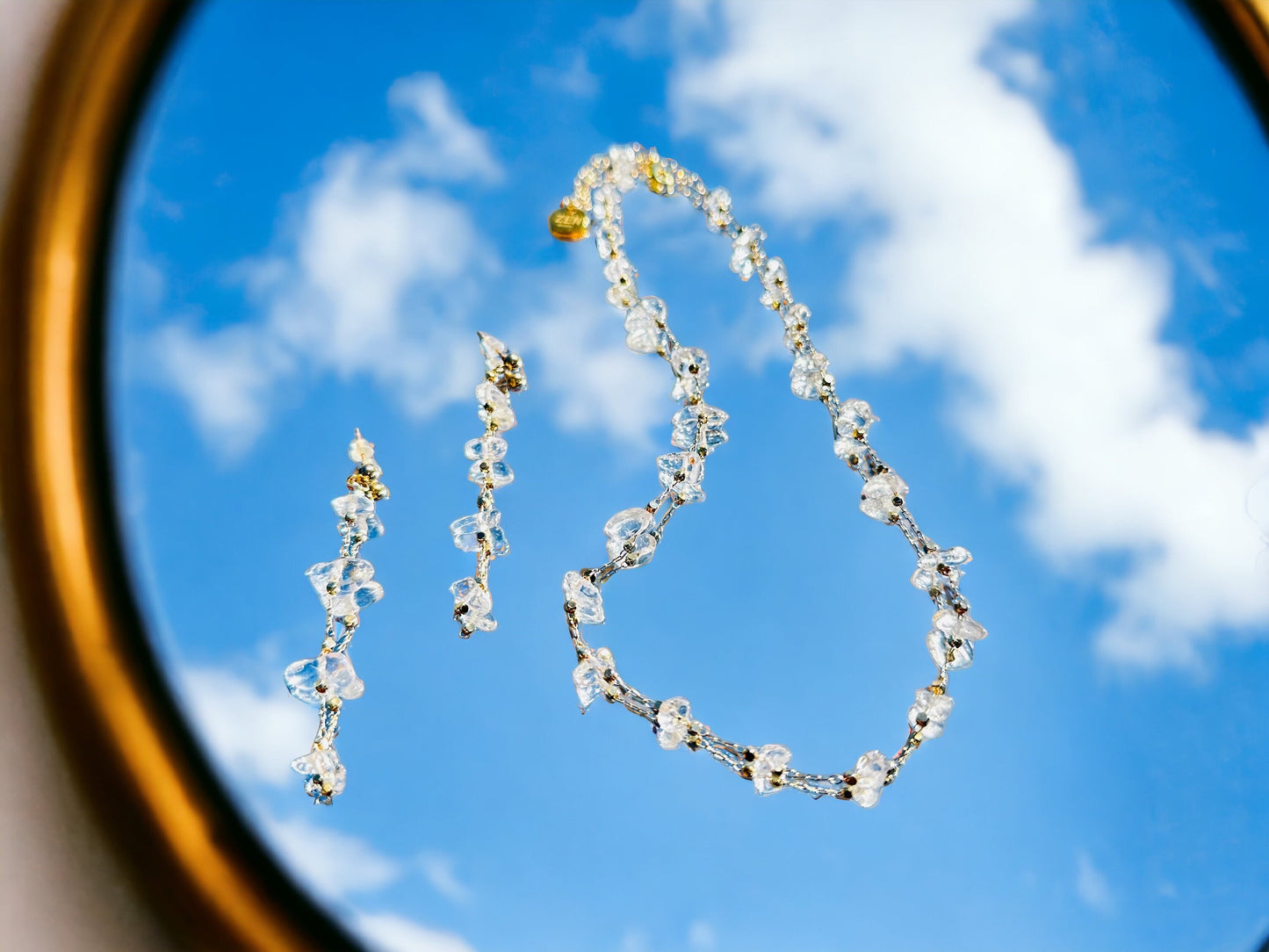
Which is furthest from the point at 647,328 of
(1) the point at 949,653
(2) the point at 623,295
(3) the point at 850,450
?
(1) the point at 949,653

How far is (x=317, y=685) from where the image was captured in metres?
0.43

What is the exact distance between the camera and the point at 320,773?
0.42 meters

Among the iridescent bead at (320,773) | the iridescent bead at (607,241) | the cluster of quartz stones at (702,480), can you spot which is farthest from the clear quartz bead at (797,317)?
the iridescent bead at (320,773)

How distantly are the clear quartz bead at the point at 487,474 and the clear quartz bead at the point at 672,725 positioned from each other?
0.14 m

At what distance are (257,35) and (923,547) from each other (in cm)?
43

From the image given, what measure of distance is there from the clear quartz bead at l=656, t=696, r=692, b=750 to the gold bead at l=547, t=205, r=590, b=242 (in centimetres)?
26

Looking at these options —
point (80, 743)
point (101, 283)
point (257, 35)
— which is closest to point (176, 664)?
point (80, 743)

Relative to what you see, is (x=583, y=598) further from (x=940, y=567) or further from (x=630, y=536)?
(x=940, y=567)

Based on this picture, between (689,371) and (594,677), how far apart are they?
0.17 meters

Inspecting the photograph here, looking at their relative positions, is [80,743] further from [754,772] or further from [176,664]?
[754,772]

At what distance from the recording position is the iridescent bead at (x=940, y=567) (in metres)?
0.47

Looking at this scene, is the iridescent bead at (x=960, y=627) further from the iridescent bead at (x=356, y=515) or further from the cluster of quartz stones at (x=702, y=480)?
the iridescent bead at (x=356, y=515)

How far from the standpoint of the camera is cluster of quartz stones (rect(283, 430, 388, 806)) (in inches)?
16.7

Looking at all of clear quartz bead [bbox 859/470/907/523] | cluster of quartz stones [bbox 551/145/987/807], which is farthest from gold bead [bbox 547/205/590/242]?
clear quartz bead [bbox 859/470/907/523]
